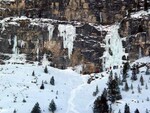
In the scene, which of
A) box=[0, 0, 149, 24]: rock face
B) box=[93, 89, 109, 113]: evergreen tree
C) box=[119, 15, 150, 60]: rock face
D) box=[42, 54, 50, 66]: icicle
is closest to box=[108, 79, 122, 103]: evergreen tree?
box=[93, 89, 109, 113]: evergreen tree

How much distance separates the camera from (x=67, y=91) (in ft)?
354

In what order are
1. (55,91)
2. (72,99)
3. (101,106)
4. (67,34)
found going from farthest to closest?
(67,34) < (55,91) < (72,99) < (101,106)

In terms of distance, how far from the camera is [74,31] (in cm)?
13638

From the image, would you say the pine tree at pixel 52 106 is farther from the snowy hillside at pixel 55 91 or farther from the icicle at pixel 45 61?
the icicle at pixel 45 61

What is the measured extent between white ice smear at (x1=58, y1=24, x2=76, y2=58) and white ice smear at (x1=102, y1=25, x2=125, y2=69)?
8.67m

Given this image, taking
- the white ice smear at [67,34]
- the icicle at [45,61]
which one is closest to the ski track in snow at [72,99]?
the icicle at [45,61]

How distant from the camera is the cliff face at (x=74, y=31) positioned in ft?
431

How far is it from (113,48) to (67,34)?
494 inches

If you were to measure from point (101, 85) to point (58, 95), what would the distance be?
9.90m

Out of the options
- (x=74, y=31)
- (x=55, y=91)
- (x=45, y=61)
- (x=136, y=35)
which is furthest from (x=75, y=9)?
(x=55, y=91)

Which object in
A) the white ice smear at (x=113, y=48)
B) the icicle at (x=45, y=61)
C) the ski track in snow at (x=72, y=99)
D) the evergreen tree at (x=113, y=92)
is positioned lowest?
the ski track in snow at (x=72, y=99)

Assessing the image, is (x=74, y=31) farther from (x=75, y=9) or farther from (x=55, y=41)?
(x=75, y=9)

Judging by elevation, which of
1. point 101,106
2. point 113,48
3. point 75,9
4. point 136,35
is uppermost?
point 75,9

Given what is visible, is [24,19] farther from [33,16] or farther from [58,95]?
[58,95]
